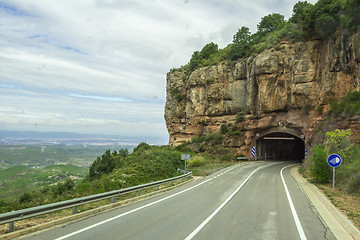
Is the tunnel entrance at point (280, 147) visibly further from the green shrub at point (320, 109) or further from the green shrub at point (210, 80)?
the green shrub at point (210, 80)

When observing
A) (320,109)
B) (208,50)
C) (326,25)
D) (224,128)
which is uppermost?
(208,50)

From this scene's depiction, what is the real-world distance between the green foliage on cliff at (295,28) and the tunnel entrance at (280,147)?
1695 centimetres

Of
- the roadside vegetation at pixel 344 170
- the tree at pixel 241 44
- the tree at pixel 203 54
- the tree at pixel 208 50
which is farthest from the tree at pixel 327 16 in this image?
the tree at pixel 208 50

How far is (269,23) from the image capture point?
57031 mm

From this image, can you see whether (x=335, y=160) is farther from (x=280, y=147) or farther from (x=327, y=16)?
(x=280, y=147)

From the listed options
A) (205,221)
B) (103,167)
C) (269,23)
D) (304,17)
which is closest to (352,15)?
(304,17)

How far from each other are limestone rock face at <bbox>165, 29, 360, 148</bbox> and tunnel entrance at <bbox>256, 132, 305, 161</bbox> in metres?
5.21

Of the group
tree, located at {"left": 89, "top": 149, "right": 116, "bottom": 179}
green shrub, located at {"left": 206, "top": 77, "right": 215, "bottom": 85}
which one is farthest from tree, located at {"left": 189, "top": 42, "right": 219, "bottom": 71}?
tree, located at {"left": 89, "top": 149, "right": 116, "bottom": 179}

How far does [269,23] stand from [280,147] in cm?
2767

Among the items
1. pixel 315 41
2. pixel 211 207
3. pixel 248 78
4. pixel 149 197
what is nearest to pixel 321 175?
pixel 211 207

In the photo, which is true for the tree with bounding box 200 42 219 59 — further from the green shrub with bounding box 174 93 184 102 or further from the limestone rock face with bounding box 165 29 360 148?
the green shrub with bounding box 174 93 184 102

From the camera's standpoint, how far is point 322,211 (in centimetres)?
1078

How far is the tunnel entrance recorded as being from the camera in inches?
1975

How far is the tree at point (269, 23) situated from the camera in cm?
5703
